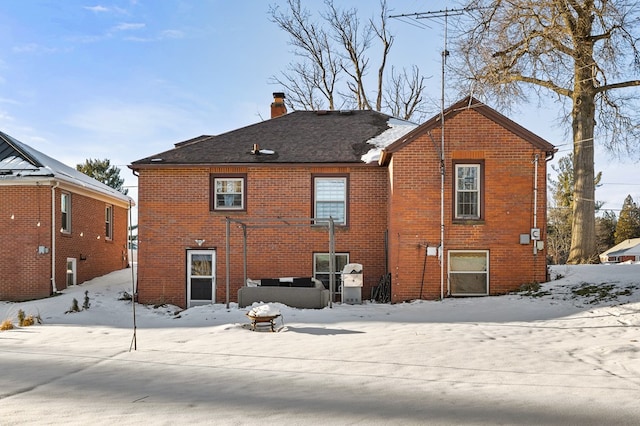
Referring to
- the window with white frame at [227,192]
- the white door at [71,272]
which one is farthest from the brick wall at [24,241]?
the window with white frame at [227,192]

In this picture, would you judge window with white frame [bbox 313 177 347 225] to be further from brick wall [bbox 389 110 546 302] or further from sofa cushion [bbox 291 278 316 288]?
sofa cushion [bbox 291 278 316 288]

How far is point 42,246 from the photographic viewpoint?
19.0m

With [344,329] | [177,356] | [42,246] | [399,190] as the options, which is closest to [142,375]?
[177,356]

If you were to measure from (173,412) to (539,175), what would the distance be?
13850 millimetres

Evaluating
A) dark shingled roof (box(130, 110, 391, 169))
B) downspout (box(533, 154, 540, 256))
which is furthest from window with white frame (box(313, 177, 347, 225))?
downspout (box(533, 154, 540, 256))

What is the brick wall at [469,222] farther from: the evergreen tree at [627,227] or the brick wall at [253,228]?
the evergreen tree at [627,227]

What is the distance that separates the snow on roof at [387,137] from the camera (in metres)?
18.7

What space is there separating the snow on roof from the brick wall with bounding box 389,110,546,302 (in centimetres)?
154

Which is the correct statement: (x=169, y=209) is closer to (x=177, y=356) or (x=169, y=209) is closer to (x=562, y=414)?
(x=177, y=356)

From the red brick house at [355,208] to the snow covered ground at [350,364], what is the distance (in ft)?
5.29

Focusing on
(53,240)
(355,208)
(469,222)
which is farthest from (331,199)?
(53,240)

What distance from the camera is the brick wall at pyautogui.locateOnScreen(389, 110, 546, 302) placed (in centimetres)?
1702

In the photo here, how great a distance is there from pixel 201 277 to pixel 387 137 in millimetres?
7892

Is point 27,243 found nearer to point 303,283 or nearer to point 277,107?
point 303,283
